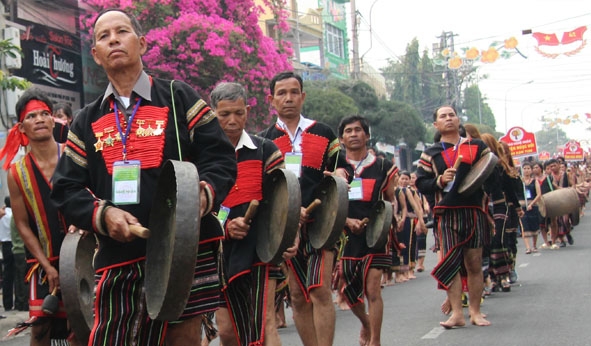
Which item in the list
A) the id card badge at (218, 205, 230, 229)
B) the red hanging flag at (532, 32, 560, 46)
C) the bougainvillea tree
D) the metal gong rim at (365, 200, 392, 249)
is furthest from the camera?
the red hanging flag at (532, 32, 560, 46)

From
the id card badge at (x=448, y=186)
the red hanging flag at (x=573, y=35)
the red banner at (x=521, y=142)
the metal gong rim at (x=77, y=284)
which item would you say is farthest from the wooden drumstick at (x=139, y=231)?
the red hanging flag at (x=573, y=35)

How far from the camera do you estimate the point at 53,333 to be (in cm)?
645

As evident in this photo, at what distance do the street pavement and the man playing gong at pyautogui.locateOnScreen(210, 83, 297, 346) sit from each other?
288cm

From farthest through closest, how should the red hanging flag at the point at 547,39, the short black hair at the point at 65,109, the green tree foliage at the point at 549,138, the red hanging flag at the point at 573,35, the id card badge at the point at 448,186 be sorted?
1. the green tree foliage at the point at 549,138
2. the red hanging flag at the point at 547,39
3. the red hanging flag at the point at 573,35
4. the id card badge at the point at 448,186
5. the short black hair at the point at 65,109

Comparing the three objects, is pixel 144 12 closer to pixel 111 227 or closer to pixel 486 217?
pixel 486 217

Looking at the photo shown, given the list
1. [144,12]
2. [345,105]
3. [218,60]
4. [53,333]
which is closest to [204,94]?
[218,60]

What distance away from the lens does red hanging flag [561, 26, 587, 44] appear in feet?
107

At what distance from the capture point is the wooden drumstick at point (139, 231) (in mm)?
3926

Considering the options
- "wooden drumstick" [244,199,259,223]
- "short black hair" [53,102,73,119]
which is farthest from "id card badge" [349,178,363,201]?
"wooden drumstick" [244,199,259,223]

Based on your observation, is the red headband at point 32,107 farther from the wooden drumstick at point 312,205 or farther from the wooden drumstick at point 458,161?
the wooden drumstick at point 458,161

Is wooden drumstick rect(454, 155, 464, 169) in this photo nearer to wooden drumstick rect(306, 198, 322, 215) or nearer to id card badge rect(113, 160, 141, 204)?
wooden drumstick rect(306, 198, 322, 215)

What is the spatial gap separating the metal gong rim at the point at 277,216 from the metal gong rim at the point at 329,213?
2.80 ft

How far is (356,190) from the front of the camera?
29.9 ft

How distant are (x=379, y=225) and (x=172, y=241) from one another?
5.07 meters
